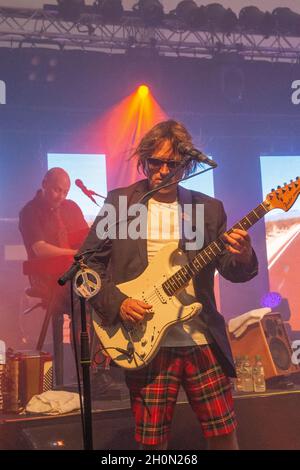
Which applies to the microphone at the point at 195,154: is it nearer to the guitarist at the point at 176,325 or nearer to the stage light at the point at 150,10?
the guitarist at the point at 176,325

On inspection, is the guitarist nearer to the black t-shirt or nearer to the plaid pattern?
the plaid pattern

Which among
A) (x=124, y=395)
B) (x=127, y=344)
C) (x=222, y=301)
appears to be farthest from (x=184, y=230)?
(x=222, y=301)

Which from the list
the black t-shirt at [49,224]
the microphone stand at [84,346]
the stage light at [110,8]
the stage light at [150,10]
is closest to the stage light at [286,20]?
the stage light at [150,10]

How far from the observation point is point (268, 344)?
554 cm

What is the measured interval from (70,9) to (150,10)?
86cm

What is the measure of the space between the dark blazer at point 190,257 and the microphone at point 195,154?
25cm

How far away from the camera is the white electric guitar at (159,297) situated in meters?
2.74

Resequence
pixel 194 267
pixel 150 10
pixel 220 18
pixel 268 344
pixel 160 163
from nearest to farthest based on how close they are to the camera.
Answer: pixel 194 267
pixel 160 163
pixel 268 344
pixel 150 10
pixel 220 18

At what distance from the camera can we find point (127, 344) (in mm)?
2840

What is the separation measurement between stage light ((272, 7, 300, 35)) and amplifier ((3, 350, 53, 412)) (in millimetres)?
4386

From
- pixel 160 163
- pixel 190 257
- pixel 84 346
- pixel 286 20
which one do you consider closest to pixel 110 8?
pixel 286 20

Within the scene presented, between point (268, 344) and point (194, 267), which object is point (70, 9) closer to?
point (268, 344)

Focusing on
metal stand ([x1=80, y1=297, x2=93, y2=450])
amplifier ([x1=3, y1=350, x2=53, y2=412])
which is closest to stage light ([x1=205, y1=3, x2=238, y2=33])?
amplifier ([x1=3, y1=350, x2=53, y2=412])

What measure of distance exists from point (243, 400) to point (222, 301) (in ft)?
13.8
